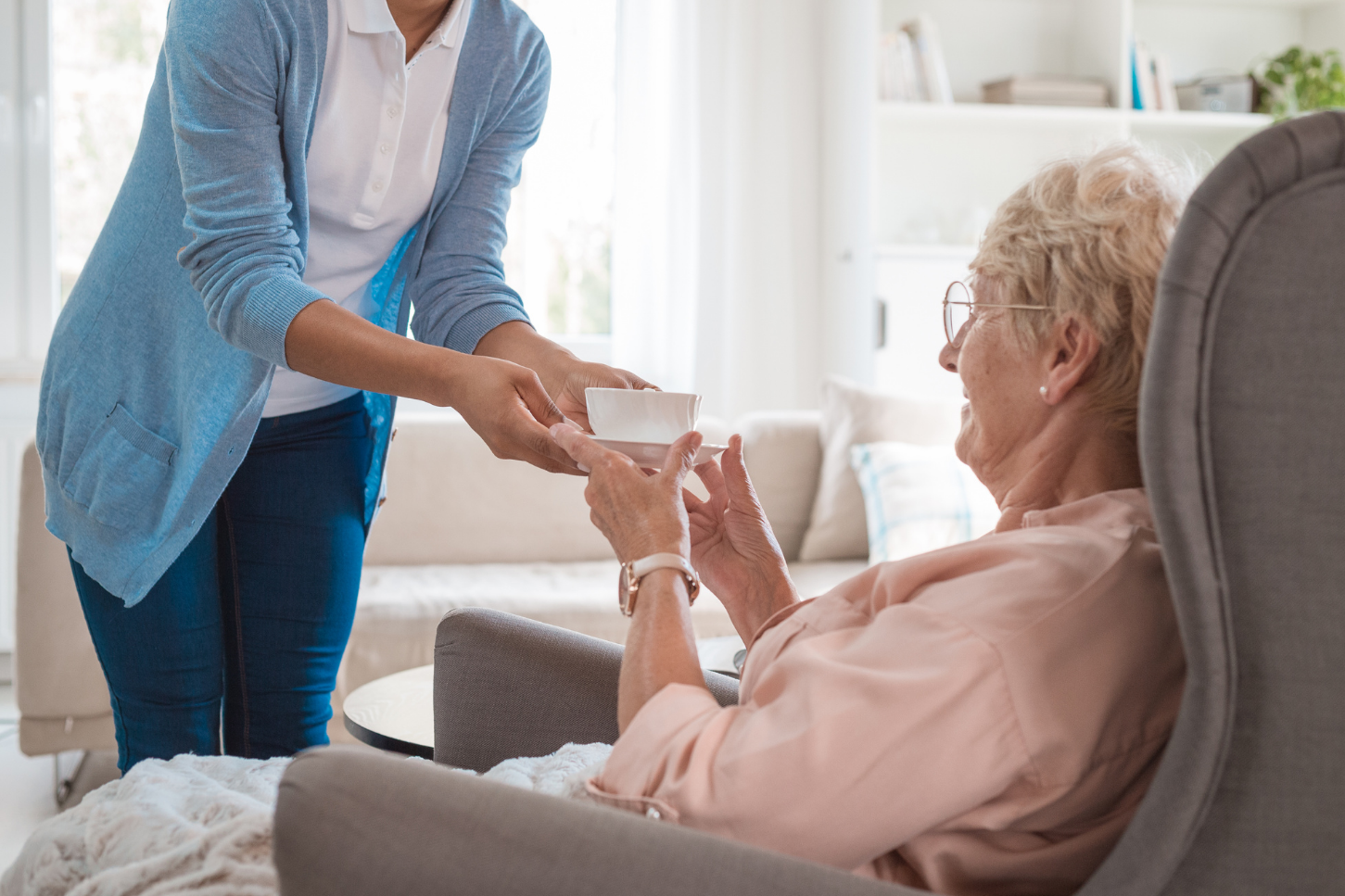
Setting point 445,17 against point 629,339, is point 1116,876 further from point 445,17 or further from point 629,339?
point 629,339

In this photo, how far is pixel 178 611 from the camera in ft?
4.23

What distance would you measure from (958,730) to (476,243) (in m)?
0.98

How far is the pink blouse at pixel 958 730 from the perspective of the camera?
2.43ft

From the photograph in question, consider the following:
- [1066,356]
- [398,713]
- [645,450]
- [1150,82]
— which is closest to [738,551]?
[645,450]

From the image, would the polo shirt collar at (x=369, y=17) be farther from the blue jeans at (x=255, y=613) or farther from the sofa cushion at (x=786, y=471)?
the sofa cushion at (x=786, y=471)

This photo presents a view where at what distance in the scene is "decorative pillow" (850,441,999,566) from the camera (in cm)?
291

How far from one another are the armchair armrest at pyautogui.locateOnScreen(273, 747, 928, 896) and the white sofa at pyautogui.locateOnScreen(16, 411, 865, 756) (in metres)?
1.52

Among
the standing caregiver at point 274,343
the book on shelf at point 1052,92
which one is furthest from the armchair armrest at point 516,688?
the book on shelf at point 1052,92

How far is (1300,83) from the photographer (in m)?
3.76

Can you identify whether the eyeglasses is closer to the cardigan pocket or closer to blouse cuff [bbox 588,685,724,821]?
blouse cuff [bbox 588,685,724,821]

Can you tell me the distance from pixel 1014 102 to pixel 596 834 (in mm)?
3598

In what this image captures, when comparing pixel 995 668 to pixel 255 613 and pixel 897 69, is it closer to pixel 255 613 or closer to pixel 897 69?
pixel 255 613

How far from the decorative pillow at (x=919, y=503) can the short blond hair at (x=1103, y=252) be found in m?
1.94

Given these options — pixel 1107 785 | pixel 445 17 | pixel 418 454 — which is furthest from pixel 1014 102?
pixel 1107 785
